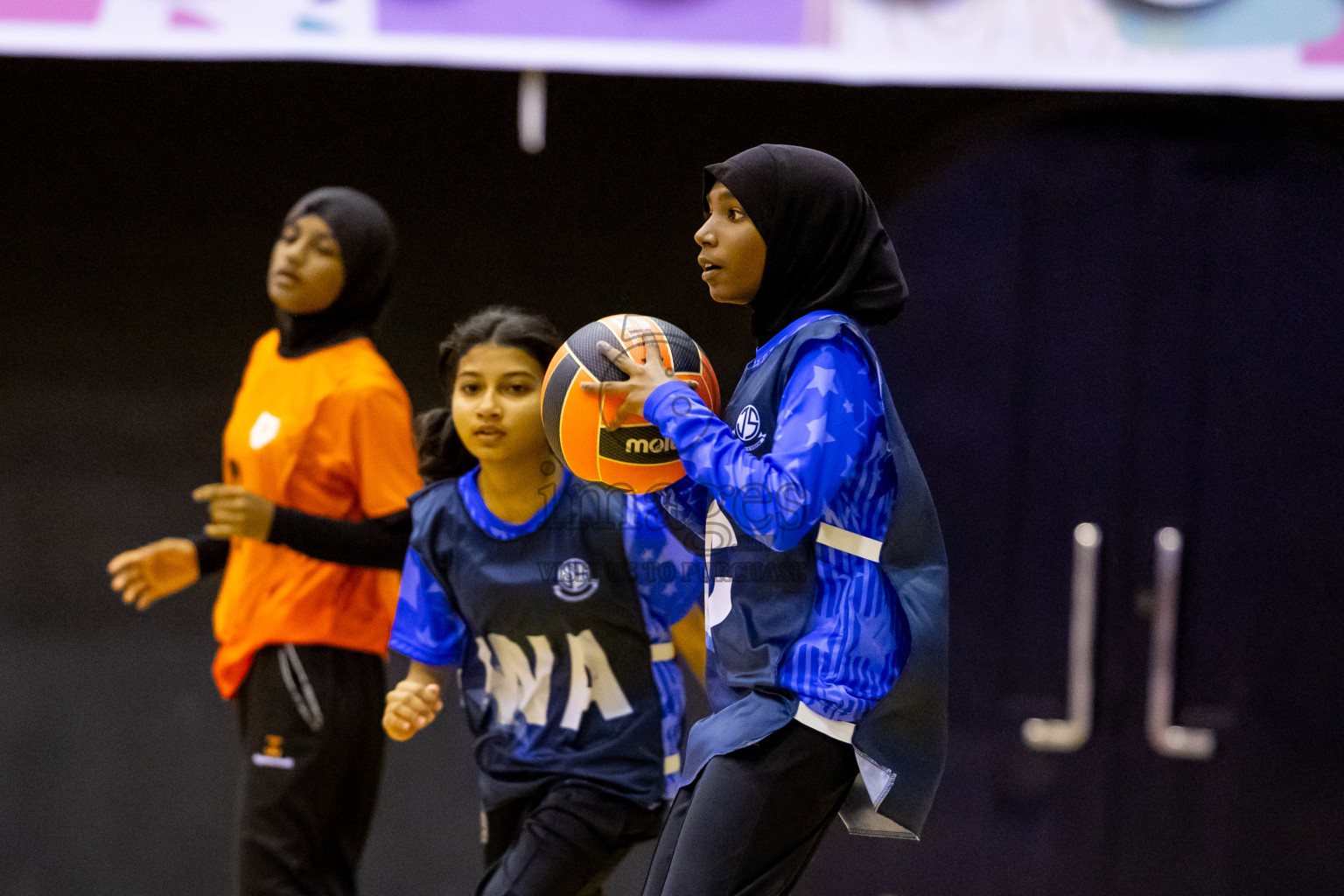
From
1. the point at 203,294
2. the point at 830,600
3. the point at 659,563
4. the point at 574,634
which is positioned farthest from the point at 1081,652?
the point at 203,294

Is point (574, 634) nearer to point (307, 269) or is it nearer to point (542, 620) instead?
point (542, 620)

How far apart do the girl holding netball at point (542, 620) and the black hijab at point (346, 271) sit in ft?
2.35

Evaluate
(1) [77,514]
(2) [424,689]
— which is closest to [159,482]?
(1) [77,514]

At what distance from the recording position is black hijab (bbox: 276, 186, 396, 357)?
307 centimetres

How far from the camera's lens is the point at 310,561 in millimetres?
2920

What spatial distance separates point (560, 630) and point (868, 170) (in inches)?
76.4

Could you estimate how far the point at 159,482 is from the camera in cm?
390

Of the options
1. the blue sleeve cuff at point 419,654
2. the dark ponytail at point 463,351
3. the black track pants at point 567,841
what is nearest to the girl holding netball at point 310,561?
the dark ponytail at point 463,351

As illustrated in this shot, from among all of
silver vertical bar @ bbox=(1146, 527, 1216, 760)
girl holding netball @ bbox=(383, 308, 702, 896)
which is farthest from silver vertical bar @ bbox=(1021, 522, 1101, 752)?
girl holding netball @ bbox=(383, 308, 702, 896)

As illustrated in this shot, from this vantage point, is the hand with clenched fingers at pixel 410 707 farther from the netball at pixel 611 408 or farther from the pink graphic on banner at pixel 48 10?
the pink graphic on banner at pixel 48 10

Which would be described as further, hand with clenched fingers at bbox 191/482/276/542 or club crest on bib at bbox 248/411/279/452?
club crest on bib at bbox 248/411/279/452

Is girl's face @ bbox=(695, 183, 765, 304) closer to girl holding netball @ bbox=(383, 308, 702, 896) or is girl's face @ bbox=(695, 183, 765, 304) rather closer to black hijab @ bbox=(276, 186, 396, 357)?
girl holding netball @ bbox=(383, 308, 702, 896)

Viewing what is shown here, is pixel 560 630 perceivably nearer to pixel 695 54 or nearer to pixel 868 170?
pixel 695 54

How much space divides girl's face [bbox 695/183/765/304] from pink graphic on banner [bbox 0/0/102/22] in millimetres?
2098
